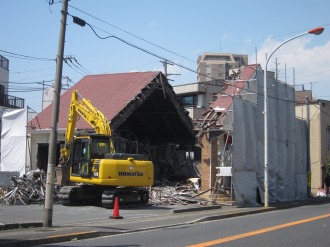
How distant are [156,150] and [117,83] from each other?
6.78 m

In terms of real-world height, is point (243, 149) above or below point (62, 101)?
below

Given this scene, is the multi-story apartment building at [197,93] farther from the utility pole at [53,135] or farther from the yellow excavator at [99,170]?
the utility pole at [53,135]

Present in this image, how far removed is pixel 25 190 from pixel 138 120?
51.3 feet

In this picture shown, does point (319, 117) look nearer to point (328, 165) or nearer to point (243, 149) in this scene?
point (328, 165)

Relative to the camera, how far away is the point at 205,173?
968 inches

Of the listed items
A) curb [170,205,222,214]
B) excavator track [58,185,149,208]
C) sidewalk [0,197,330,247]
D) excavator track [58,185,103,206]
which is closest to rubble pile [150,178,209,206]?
curb [170,205,222,214]

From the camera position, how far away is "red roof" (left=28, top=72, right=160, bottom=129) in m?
29.5

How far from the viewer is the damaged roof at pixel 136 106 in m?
29.4

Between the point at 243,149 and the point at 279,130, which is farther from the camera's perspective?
the point at 279,130

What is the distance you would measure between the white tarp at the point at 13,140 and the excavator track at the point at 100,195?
6.58 m

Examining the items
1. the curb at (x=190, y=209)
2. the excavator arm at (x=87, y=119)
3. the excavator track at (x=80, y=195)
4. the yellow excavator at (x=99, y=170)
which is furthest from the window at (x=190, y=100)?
the curb at (x=190, y=209)

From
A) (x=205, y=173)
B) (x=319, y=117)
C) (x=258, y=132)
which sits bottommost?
(x=205, y=173)

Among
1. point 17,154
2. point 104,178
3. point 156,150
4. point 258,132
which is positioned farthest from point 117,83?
point 104,178

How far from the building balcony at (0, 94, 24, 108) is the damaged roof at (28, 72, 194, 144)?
489 inches
